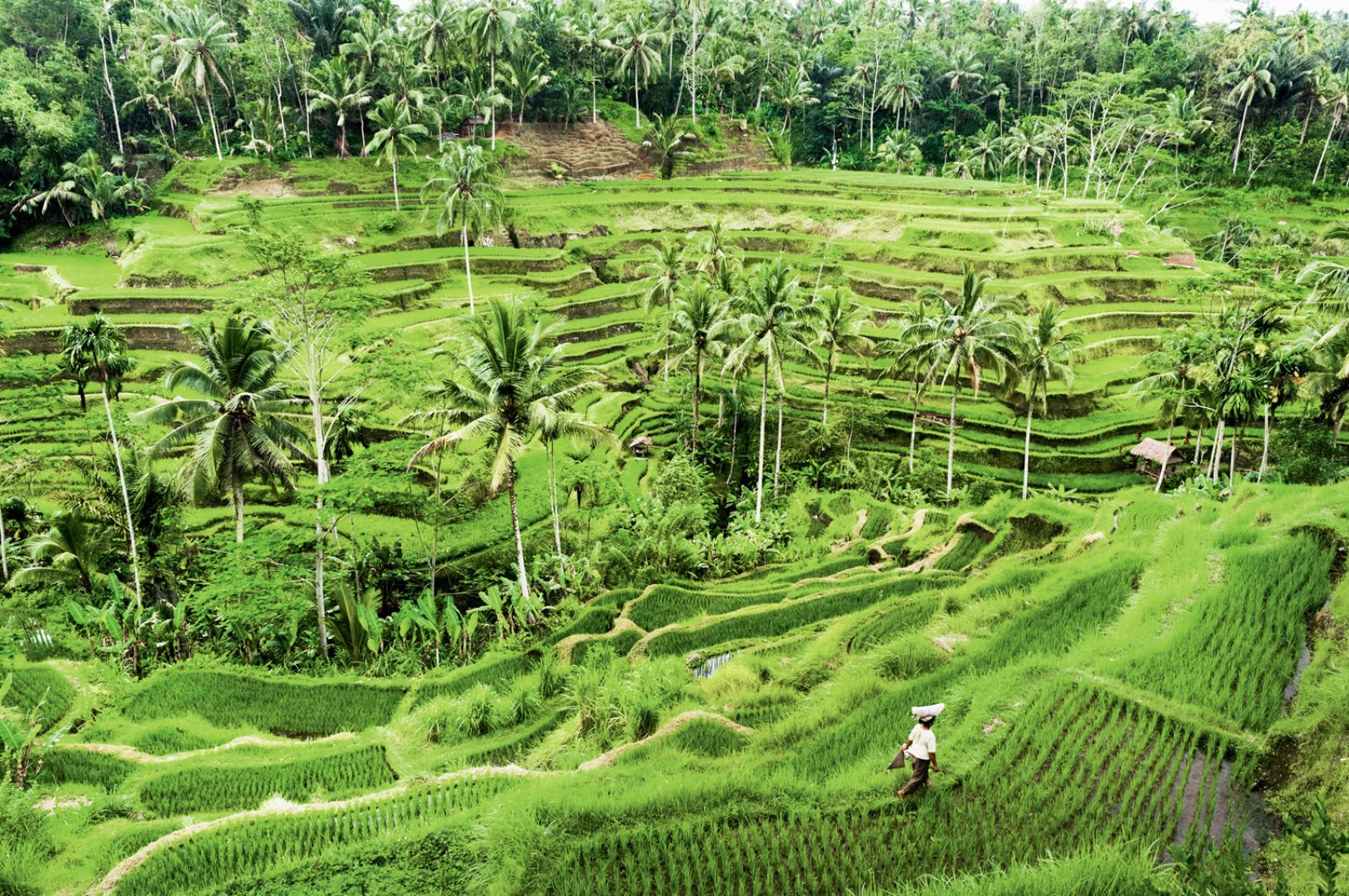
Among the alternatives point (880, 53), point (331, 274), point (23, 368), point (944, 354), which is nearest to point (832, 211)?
point (944, 354)

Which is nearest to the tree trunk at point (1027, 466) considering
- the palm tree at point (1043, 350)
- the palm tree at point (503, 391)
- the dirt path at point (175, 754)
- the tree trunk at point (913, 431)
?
the palm tree at point (1043, 350)

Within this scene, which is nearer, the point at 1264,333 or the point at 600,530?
the point at 600,530

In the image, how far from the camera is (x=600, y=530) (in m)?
19.7

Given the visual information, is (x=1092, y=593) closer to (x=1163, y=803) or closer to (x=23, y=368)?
(x=1163, y=803)

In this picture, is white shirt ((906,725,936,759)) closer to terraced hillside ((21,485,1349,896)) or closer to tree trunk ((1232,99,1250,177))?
terraced hillside ((21,485,1349,896))

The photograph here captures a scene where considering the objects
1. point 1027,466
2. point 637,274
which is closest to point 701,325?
point 1027,466

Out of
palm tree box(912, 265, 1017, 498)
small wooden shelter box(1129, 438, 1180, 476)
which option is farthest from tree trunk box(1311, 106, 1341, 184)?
palm tree box(912, 265, 1017, 498)

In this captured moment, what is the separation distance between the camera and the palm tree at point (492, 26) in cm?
4397

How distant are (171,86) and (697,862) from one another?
55.9m

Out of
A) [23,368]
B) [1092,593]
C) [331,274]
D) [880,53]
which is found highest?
[880,53]

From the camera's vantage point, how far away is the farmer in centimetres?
622

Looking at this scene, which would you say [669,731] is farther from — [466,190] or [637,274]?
[637,274]

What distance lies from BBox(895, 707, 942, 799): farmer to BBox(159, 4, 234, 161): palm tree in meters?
49.7

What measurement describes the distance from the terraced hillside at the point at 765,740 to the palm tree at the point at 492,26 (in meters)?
42.7
